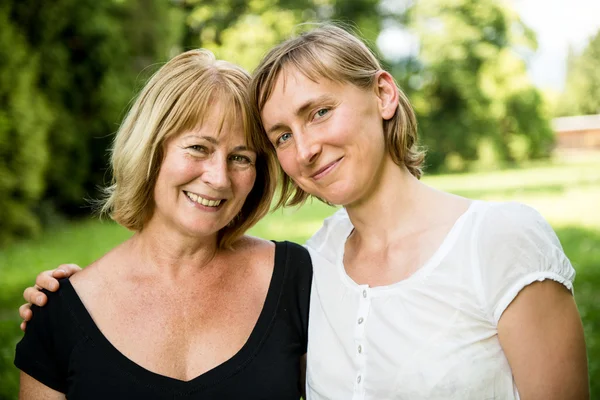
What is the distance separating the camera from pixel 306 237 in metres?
11.0

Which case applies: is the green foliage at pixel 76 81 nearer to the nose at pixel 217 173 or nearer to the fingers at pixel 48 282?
the fingers at pixel 48 282

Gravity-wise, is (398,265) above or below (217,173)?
below

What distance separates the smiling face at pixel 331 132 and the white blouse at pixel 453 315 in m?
0.37

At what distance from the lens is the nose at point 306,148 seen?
7.11ft

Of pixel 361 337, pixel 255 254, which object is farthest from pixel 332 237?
pixel 361 337

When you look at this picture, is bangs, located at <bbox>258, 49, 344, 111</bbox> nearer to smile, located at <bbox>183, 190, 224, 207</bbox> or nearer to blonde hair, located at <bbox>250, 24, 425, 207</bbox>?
blonde hair, located at <bbox>250, 24, 425, 207</bbox>

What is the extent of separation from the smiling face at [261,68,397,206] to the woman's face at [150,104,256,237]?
0.24 meters

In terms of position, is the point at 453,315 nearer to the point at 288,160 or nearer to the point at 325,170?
the point at 325,170

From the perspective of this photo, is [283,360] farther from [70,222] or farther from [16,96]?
[70,222]

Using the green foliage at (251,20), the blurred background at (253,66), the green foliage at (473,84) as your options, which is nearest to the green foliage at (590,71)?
the blurred background at (253,66)

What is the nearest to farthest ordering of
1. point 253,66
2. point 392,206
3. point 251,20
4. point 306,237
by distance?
point 392,206
point 306,237
point 253,66
point 251,20

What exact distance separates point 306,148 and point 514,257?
0.77 metres

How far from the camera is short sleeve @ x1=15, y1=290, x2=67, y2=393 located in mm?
2346

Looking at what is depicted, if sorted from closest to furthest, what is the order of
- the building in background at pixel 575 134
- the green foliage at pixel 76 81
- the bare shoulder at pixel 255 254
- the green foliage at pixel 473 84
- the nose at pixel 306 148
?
the nose at pixel 306 148
the bare shoulder at pixel 255 254
the green foliage at pixel 76 81
the building in background at pixel 575 134
the green foliage at pixel 473 84
